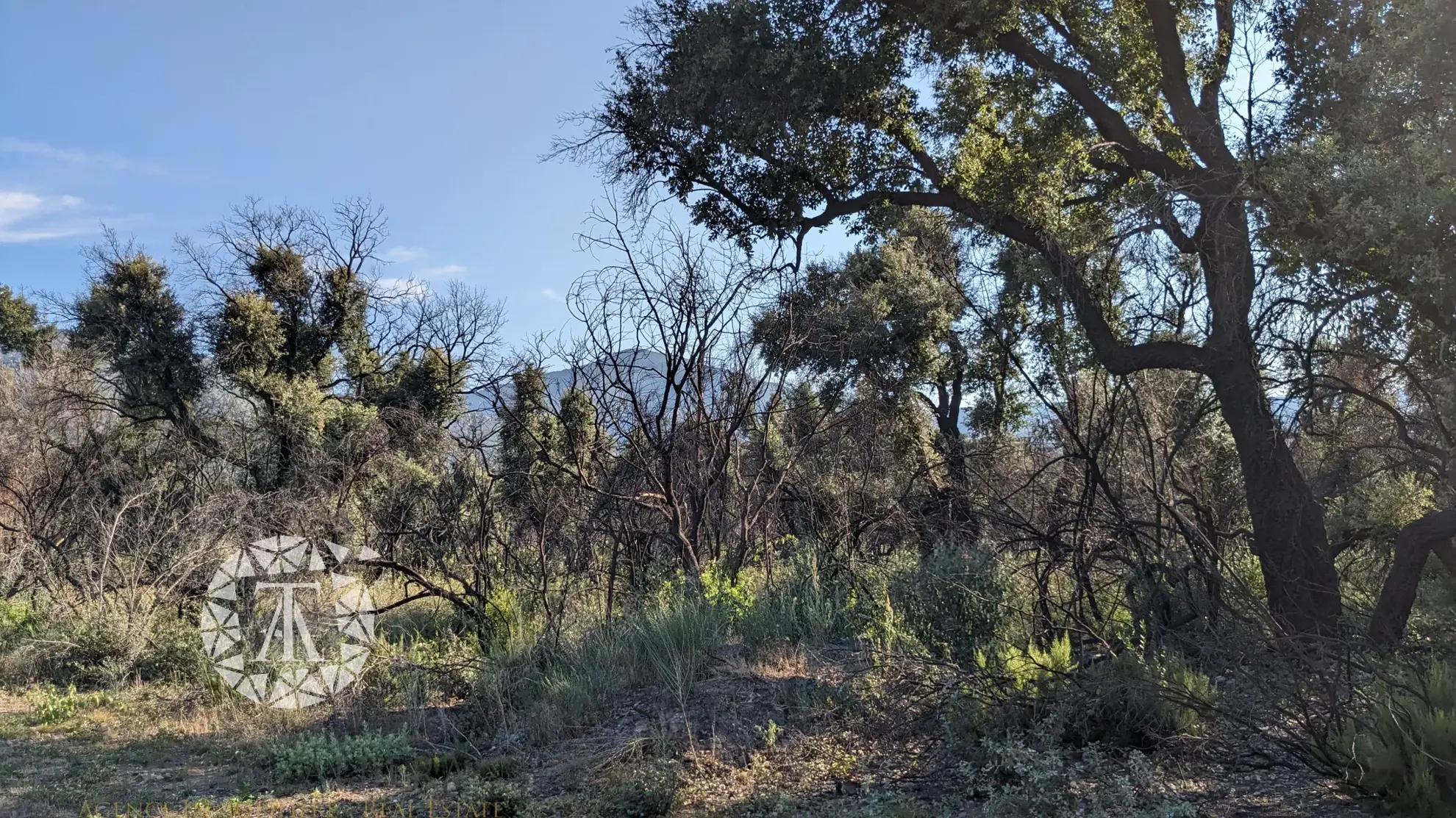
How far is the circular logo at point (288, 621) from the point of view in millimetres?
8266

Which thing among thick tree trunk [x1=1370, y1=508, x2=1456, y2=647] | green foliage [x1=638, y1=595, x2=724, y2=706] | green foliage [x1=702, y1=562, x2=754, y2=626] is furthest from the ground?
thick tree trunk [x1=1370, y1=508, x2=1456, y2=647]

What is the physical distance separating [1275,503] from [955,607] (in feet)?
7.57

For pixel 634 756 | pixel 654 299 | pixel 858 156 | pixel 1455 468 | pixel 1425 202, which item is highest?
pixel 858 156

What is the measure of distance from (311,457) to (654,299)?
29.3 feet

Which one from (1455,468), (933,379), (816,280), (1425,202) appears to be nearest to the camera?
(1425,202)

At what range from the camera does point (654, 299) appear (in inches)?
306

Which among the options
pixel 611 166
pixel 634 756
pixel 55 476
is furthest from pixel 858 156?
pixel 55 476

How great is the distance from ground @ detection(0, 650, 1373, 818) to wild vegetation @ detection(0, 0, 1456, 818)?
0.04 m

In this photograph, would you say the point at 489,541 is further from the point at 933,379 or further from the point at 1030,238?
the point at 933,379

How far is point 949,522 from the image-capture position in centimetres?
758

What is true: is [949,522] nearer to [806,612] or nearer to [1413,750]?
[806,612]

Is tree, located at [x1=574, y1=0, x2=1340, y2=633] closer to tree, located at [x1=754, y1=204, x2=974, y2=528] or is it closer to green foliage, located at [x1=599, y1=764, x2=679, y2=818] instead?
tree, located at [x1=754, y1=204, x2=974, y2=528]

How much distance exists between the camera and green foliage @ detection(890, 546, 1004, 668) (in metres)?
6.12

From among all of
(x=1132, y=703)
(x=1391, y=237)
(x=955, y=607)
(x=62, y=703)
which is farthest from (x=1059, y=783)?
(x=62, y=703)
